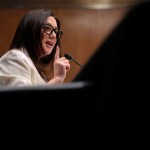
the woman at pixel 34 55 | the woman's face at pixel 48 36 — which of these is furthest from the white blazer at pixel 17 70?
the woman's face at pixel 48 36

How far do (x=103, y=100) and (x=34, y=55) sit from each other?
53.8 inches

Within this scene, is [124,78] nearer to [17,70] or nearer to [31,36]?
[17,70]

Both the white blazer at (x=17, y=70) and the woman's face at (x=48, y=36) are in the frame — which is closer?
the white blazer at (x=17, y=70)

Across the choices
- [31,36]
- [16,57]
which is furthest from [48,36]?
[16,57]

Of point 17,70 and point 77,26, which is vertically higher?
point 17,70

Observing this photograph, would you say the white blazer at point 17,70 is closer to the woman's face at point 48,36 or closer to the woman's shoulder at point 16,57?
the woman's shoulder at point 16,57

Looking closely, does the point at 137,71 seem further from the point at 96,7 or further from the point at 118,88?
the point at 96,7

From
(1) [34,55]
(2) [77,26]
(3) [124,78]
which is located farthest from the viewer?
(2) [77,26]

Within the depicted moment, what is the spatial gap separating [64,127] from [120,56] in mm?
164

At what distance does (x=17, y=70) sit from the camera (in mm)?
1796

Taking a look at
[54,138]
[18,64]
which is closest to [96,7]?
[18,64]

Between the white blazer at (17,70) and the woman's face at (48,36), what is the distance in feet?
0.61

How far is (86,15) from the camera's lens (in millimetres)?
4055

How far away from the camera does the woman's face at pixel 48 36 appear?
2.03 m
